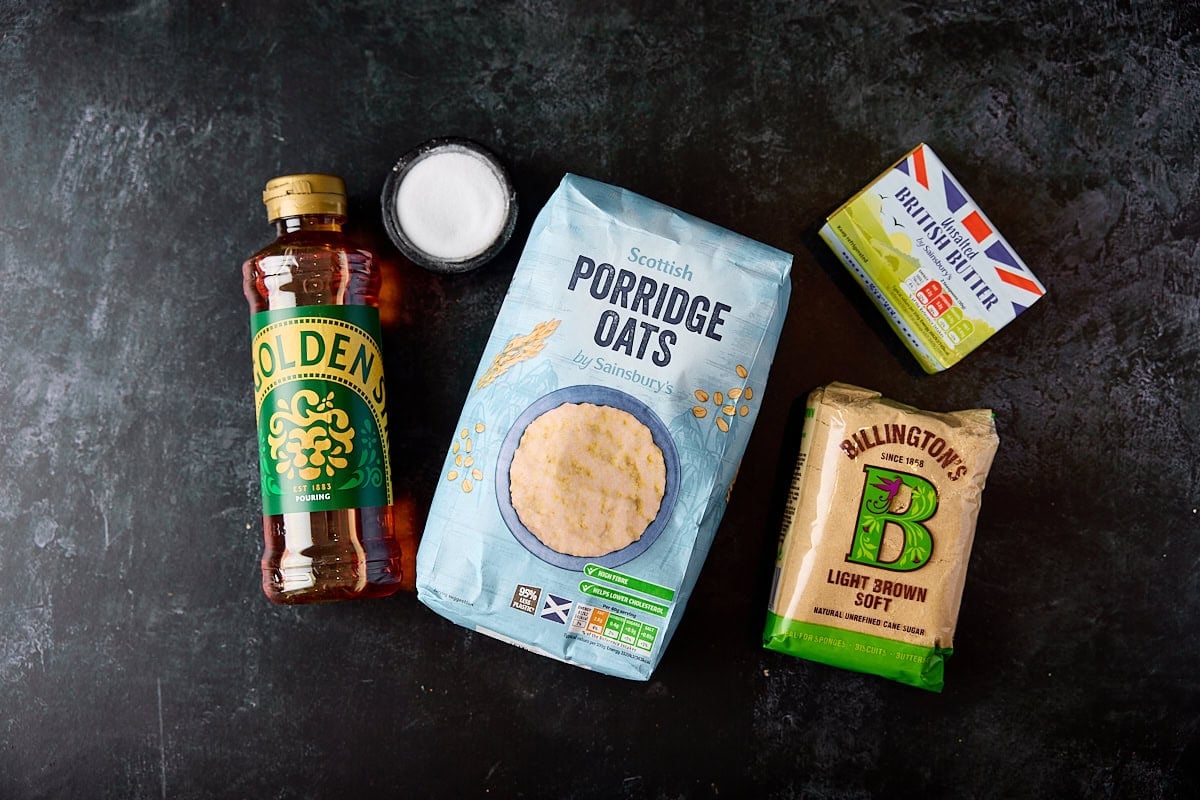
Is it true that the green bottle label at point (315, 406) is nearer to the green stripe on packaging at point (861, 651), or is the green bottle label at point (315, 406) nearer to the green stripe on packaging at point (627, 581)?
the green stripe on packaging at point (627, 581)

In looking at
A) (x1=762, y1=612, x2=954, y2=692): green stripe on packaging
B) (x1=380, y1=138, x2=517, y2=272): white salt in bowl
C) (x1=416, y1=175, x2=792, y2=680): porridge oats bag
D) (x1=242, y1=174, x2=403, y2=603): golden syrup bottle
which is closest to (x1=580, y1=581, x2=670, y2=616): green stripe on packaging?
(x1=416, y1=175, x2=792, y2=680): porridge oats bag

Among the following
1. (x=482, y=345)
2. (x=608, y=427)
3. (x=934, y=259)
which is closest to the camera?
(x=608, y=427)

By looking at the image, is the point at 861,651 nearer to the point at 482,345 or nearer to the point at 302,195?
the point at 482,345

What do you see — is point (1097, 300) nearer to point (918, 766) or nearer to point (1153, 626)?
point (1153, 626)

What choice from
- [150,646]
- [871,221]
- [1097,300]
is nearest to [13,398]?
[150,646]

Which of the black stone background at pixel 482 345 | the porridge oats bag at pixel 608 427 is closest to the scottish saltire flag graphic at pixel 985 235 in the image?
the black stone background at pixel 482 345

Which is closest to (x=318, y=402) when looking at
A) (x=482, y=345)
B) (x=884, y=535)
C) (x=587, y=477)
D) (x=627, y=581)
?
(x=482, y=345)
